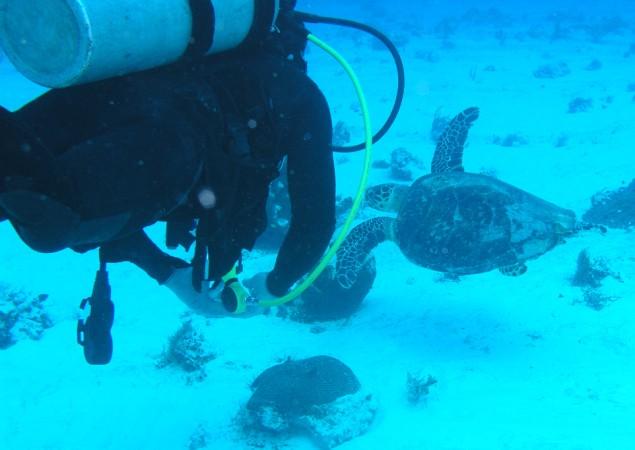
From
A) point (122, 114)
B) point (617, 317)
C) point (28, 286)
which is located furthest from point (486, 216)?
point (28, 286)

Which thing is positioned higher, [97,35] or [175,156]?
[97,35]

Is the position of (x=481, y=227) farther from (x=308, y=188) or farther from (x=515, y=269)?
(x=308, y=188)

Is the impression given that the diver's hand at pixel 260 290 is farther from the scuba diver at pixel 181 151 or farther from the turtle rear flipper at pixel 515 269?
the turtle rear flipper at pixel 515 269

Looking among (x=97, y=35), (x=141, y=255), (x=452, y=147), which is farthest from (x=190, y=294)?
(x=452, y=147)

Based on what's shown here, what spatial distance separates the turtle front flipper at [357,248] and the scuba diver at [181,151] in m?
3.02

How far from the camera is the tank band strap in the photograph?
1845 mm

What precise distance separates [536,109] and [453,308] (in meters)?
8.92

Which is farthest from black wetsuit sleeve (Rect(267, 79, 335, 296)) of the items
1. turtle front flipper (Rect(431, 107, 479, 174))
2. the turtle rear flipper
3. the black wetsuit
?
turtle front flipper (Rect(431, 107, 479, 174))

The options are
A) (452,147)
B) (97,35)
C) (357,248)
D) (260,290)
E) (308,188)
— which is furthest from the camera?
(452,147)

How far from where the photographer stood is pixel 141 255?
3006 mm

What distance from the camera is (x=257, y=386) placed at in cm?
480

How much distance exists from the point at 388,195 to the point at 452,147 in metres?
1.66

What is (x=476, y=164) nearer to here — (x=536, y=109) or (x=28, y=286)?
(x=536, y=109)

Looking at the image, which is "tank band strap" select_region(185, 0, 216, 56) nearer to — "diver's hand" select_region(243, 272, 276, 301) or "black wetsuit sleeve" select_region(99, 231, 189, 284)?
"black wetsuit sleeve" select_region(99, 231, 189, 284)
